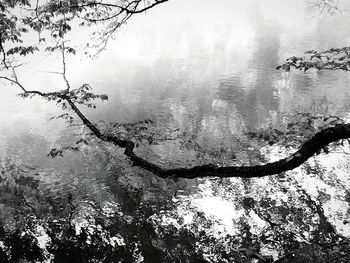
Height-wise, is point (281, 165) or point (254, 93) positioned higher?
point (254, 93)

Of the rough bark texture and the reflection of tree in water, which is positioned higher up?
the reflection of tree in water

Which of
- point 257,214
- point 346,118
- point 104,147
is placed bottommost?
point 257,214

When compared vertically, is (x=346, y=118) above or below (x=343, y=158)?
above

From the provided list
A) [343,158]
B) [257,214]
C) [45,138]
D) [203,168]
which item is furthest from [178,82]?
[203,168]

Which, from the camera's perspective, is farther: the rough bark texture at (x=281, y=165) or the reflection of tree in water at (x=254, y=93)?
the reflection of tree in water at (x=254, y=93)

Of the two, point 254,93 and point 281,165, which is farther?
point 254,93

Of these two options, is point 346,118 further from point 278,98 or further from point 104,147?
point 104,147

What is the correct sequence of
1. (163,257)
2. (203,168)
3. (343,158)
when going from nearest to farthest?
(203,168)
(163,257)
(343,158)

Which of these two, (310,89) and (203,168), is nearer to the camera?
(203,168)

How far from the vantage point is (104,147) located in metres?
21.3

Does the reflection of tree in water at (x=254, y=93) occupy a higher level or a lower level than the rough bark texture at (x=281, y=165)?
higher

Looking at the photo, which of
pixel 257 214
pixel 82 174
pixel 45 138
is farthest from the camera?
pixel 45 138

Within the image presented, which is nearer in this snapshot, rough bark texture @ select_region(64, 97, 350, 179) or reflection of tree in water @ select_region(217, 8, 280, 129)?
rough bark texture @ select_region(64, 97, 350, 179)

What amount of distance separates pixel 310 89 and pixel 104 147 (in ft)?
68.7
